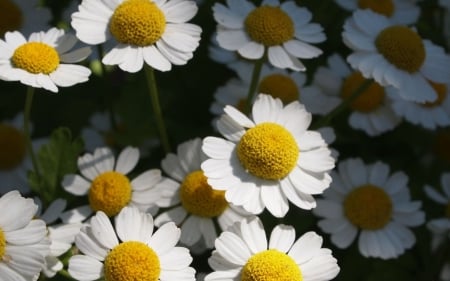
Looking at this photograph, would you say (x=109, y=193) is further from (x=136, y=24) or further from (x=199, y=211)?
(x=136, y=24)

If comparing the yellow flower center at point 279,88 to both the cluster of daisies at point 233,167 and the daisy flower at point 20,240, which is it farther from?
the daisy flower at point 20,240

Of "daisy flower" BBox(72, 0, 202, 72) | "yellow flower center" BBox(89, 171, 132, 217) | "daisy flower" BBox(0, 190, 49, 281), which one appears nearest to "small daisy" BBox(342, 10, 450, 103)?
"daisy flower" BBox(72, 0, 202, 72)

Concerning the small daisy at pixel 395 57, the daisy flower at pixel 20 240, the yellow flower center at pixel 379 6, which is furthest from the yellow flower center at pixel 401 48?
the daisy flower at pixel 20 240

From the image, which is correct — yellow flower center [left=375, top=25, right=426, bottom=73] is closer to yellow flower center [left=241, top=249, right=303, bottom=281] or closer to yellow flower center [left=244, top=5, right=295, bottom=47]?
yellow flower center [left=244, top=5, right=295, bottom=47]

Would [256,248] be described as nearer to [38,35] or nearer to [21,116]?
[38,35]

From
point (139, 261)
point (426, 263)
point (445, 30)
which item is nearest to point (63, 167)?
point (139, 261)

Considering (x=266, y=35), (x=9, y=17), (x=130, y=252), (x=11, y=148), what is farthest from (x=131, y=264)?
(x=9, y=17)
